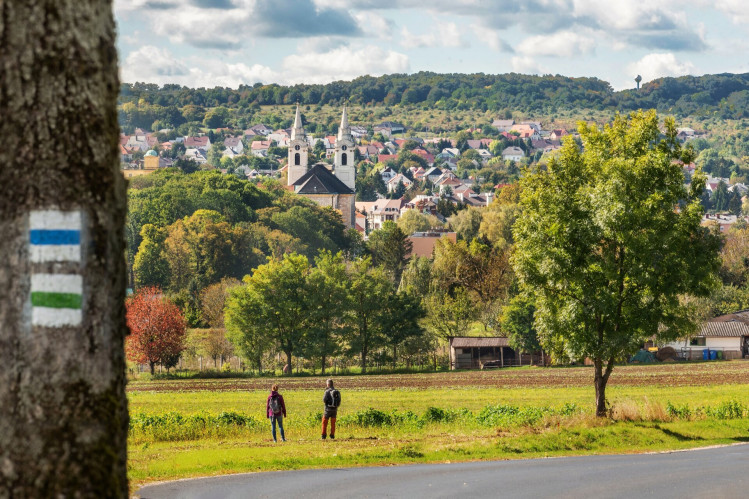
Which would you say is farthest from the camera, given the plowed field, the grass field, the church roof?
the church roof

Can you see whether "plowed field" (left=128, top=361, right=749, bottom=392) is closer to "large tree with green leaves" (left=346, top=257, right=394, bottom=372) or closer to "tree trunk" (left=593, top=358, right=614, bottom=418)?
"large tree with green leaves" (left=346, top=257, right=394, bottom=372)

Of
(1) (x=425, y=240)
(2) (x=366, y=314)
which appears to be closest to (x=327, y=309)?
(2) (x=366, y=314)

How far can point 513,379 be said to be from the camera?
58.1 metres

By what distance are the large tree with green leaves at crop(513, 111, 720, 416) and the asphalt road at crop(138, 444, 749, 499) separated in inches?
241

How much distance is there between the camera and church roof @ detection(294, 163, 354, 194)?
193250 millimetres

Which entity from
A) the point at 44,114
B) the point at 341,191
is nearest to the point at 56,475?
the point at 44,114

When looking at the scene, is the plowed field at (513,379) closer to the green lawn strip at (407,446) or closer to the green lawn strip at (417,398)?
the green lawn strip at (417,398)

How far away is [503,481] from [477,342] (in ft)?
195

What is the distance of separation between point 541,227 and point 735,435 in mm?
6800

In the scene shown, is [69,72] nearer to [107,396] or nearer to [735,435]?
[107,396]

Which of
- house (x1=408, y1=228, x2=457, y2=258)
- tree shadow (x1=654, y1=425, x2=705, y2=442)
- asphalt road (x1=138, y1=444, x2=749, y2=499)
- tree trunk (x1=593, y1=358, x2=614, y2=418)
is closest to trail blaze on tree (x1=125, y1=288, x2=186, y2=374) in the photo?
tree trunk (x1=593, y1=358, x2=614, y2=418)

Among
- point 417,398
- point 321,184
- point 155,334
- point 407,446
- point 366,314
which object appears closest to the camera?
point 407,446

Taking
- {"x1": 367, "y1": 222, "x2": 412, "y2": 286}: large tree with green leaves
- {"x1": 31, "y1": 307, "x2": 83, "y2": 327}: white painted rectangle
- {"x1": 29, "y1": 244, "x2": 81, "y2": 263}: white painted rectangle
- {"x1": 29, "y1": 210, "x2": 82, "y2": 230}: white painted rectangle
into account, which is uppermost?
{"x1": 367, "y1": 222, "x2": 412, "y2": 286}: large tree with green leaves

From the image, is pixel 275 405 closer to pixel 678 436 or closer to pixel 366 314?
pixel 678 436
